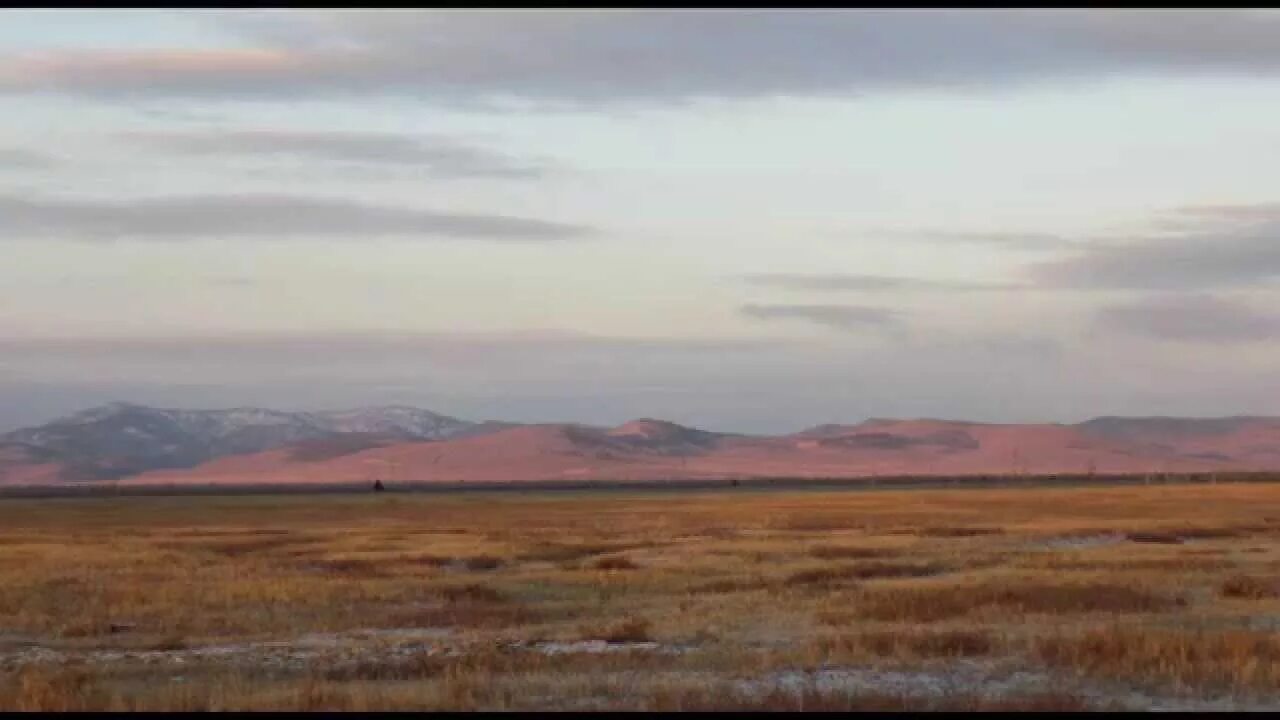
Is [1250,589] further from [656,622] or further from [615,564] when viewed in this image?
[615,564]

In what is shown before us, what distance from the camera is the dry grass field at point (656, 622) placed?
67.5 feet

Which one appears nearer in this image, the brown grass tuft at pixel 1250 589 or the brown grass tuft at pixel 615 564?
the brown grass tuft at pixel 1250 589

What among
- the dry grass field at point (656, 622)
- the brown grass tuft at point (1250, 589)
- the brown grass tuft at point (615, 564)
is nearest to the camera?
the dry grass field at point (656, 622)

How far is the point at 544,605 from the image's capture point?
35250 millimetres

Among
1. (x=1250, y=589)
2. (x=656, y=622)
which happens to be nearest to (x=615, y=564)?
(x=656, y=622)

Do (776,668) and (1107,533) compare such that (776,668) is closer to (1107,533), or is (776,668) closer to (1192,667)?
(1192,667)

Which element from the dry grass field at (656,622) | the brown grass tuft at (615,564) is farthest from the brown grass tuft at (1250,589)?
the brown grass tuft at (615,564)

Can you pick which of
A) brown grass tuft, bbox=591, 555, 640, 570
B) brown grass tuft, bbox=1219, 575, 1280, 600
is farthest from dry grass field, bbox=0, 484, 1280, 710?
brown grass tuft, bbox=591, 555, 640, 570

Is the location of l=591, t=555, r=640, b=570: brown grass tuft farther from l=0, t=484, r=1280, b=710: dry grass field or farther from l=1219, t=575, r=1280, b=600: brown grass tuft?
l=1219, t=575, r=1280, b=600: brown grass tuft

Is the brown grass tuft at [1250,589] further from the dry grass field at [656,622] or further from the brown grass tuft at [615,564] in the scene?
the brown grass tuft at [615,564]

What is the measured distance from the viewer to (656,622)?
29.7 meters

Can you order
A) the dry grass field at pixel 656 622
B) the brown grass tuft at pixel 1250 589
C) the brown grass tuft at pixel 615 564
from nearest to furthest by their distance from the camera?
the dry grass field at pixel 656 622 → the brown grass tuft at pixel 1250 589 → the brown grass tuft at pixel 615 564

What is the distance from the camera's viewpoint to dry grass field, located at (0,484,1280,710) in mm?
20562

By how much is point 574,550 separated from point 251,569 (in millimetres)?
12682
